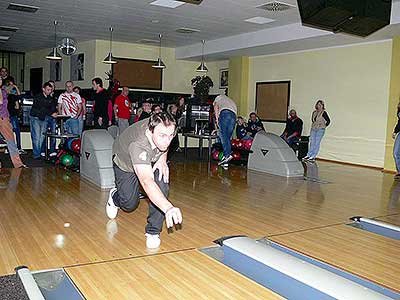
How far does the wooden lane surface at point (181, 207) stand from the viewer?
9.97 feet

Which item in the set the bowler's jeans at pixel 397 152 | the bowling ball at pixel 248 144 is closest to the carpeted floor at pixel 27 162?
the bowling ball at pixel 248 144

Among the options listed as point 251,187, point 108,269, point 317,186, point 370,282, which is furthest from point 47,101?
point 370,282

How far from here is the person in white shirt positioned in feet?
23.8

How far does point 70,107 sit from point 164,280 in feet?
17.6

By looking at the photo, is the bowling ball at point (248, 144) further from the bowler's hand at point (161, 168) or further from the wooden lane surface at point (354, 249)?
the bowler's hand at point (161, 168)

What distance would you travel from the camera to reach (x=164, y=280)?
251 centimetres

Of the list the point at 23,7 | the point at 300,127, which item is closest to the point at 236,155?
the point at 300,127

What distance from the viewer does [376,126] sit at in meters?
8.41

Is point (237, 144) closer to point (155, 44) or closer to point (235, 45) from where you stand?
point (235, 45)

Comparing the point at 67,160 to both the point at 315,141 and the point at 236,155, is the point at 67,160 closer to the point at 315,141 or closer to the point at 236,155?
the point at 236,155

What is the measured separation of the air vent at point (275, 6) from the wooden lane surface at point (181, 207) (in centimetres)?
264

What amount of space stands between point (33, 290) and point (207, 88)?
31.7ft

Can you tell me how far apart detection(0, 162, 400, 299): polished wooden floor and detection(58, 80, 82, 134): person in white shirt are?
1336 millimetres

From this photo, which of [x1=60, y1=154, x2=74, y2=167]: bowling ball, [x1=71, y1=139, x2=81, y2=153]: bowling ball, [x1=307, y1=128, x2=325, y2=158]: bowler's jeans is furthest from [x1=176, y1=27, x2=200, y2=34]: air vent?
[x1=60, y1=154, x2=74, y2=167]: bowling ball
